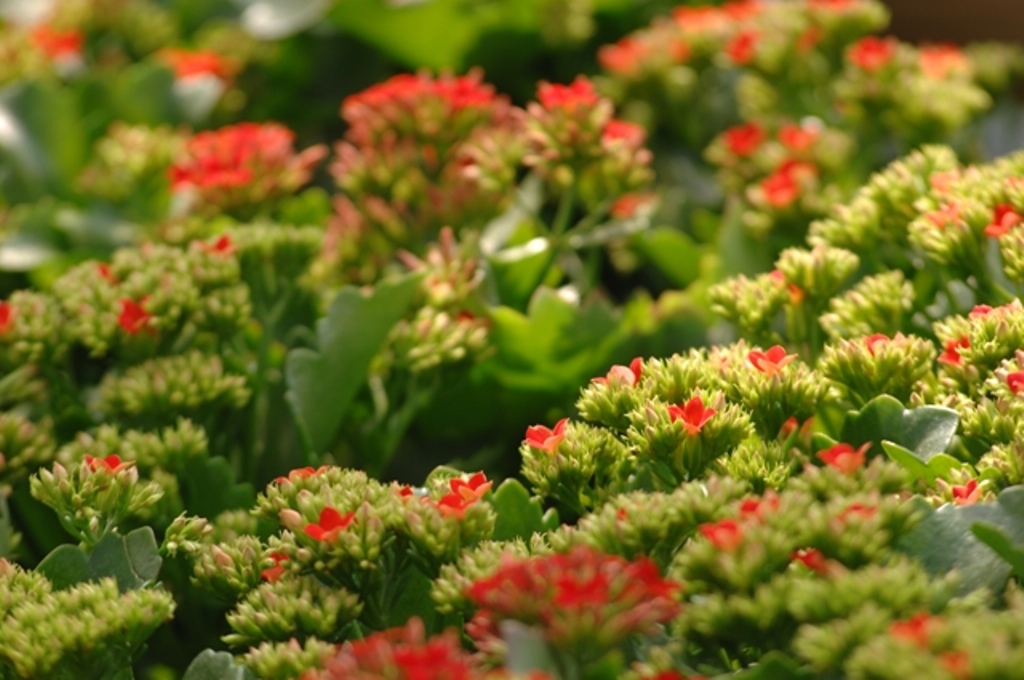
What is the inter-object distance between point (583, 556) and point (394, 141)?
2.17ft

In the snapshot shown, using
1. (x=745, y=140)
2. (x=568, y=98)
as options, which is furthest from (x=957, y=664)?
(x=745, y=140)

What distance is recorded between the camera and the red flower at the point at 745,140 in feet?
4.24

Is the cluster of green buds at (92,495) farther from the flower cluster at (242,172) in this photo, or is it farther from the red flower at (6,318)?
the flower cluster at (242,172)

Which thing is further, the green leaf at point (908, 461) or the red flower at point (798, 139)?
the red flower at point (798, 139)

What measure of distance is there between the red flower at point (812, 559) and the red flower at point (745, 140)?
726mm

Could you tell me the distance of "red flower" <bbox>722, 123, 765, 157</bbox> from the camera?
129cm

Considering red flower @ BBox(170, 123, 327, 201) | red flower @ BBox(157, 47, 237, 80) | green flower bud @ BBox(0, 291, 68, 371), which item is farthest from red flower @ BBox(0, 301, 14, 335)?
red flower @ BBox(157, 47, 237, 80)

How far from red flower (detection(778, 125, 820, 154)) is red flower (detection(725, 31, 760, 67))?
99 millimetres

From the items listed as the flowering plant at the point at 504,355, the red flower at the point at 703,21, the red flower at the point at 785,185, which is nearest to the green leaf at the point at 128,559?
the flowering plant at the point at 504,355

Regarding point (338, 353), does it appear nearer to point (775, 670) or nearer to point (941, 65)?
point (775, 670)

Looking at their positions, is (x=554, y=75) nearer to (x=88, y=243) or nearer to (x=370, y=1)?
(x=370, y=1)

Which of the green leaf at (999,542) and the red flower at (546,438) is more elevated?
the green leaf at (999,542)

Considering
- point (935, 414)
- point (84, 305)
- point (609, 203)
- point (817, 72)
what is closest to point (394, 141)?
point (609, 203)

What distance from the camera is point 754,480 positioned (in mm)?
719
